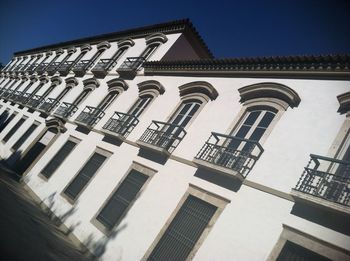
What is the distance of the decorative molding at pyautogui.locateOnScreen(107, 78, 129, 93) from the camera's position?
14872mm

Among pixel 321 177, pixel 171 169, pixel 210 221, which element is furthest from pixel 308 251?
pixel 171 169

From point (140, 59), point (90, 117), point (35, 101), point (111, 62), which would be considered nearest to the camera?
point (90, 117)

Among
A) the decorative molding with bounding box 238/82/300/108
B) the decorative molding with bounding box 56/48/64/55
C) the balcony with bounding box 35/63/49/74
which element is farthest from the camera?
the decorative molding with bounding box 56/48/64/55

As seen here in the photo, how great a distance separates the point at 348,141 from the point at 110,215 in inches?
321

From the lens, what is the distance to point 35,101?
2119cm

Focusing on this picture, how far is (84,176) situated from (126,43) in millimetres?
10219

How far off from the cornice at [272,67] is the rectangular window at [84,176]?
546 centimetres

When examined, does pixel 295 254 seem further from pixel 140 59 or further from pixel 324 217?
pixel 140 59

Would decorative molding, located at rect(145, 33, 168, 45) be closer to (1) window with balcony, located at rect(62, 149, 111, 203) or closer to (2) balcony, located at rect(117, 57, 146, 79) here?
(2) balcony, located at rect(117, 57, 146, 79)

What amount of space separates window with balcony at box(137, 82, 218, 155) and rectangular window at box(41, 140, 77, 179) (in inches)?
215

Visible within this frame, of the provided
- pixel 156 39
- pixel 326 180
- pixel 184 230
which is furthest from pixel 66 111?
pixel 326 180

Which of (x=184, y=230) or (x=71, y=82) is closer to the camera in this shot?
(x=184, y=230)

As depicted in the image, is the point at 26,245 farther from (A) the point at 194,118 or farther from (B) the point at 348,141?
(B) the point at 348,141

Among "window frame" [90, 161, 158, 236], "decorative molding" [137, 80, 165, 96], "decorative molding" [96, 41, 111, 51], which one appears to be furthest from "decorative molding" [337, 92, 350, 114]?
"decorative molding" [96, 41, 111, 51]
